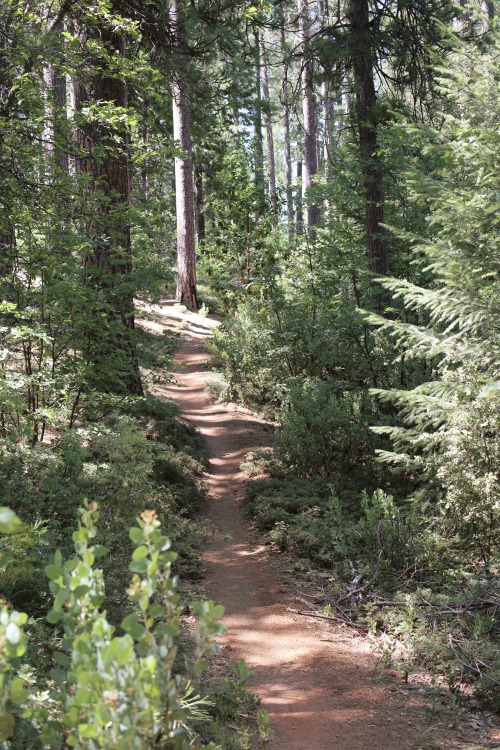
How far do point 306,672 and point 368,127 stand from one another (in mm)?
8746

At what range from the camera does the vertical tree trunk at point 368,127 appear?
1044 centimetres

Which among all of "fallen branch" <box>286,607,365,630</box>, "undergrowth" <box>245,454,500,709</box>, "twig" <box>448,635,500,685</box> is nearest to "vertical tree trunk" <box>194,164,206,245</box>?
"undergrowth" <box>245,454,500,709</box>

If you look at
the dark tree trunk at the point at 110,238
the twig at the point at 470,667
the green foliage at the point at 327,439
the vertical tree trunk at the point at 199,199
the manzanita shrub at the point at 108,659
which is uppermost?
the vertical tree trunk at the point at 199,199

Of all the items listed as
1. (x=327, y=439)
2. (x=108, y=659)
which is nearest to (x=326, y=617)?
(x=327, y=439)

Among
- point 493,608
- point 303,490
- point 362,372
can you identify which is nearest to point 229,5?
point 362,372

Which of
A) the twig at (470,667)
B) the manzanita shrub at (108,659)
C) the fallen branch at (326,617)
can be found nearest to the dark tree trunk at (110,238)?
the fallen branch at (326,617)

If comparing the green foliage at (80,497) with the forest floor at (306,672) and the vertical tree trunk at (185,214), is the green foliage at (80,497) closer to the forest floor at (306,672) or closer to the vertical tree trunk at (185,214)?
the forest floor at (306,672)

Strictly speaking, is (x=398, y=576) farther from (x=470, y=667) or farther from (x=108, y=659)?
(x=108, y=659)

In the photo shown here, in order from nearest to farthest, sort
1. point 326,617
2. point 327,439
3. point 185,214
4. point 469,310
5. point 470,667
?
1. point 470,667
2. point 326,617
3. point 469,310
4. point 327,439
5. point 185,214

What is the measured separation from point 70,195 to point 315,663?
17.0 ft

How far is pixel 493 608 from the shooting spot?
203 inches

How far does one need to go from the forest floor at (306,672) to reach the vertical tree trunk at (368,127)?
17.3 ft

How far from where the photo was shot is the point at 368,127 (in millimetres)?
10617

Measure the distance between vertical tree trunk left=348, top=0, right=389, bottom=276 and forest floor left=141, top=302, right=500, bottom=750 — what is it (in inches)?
207
